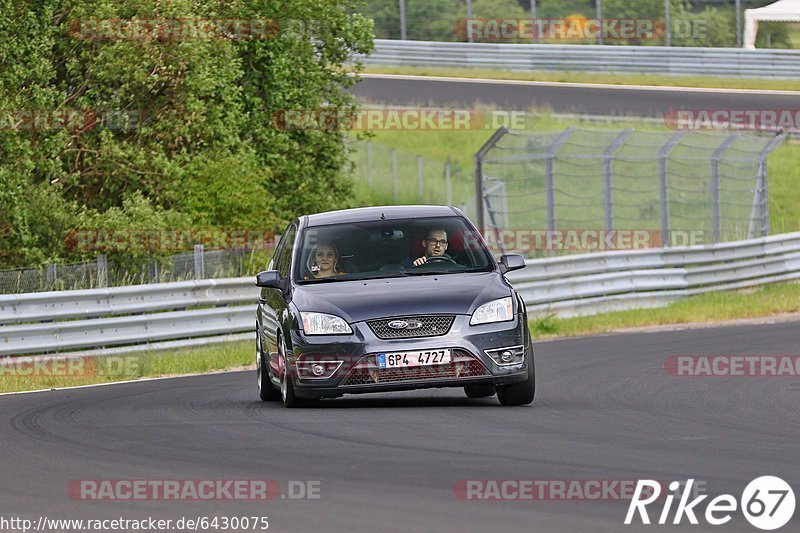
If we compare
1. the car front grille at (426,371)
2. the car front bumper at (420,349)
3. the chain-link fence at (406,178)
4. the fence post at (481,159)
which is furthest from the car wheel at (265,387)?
the chain-link fence at (406,178)

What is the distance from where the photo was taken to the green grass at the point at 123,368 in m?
16.9

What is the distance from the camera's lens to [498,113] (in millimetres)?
40969

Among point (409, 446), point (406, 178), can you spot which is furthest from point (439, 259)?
point (406, 178)

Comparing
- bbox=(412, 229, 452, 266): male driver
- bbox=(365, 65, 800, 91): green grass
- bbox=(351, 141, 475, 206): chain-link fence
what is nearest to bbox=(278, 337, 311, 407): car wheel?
bbox=(412, 229, 452, 266): male driver

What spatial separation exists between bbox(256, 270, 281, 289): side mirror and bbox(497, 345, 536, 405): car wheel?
195cm

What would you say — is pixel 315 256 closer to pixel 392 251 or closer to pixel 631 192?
pixel 392 251

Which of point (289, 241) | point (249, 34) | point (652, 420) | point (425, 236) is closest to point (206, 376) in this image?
point (289, 241)

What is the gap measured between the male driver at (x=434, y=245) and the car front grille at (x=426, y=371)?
128 centimetres

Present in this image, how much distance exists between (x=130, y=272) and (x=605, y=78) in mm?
25994

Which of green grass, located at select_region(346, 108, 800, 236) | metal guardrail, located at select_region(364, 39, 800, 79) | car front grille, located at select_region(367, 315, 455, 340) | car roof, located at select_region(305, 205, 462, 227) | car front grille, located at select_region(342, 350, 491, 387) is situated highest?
car roof, located at select_region(305, 205, 462, 227)

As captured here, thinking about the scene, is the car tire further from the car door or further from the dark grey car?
the car door

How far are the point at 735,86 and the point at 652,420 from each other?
35.8 metres

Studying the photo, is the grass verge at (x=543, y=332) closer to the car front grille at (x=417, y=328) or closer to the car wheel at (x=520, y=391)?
the car front grille at (x=417, y=328)

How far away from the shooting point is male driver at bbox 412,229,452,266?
1273 cm
